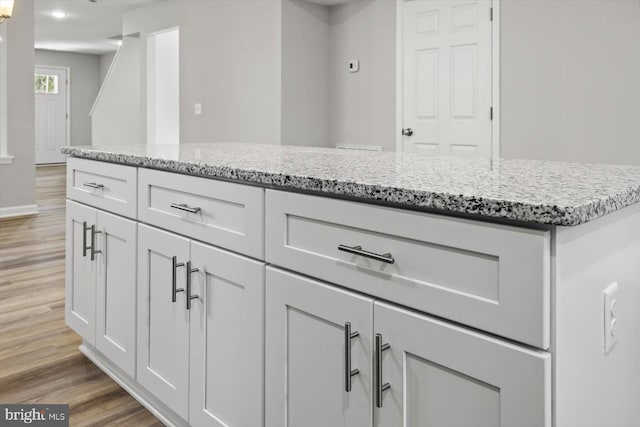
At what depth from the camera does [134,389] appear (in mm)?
1856

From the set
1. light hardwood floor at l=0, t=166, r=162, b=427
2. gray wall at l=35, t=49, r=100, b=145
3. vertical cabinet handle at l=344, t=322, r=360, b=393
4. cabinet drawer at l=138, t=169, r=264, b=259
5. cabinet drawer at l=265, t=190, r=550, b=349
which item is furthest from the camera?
gray wall at l=35, t=49, r=100, b=145

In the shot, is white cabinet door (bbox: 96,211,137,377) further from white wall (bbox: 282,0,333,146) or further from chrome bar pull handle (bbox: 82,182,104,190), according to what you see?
white wall (bbox: 282,0,333,146)

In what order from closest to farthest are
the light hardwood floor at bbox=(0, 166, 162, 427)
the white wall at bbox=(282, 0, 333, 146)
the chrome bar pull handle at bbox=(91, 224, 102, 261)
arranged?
the light hardwood floor at bbox=(0, 166, 162, 427)
the chrome bar pull handle at bbox=(91, 224, 102, 261)
the white wall at bbox=(282, 0, 333, 146)

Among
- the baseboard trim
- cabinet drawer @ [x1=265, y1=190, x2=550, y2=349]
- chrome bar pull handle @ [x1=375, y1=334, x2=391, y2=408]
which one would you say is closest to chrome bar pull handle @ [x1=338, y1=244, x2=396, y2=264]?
cabinet drawer @ [x1=265, y1=190, x2=550, y2=349]

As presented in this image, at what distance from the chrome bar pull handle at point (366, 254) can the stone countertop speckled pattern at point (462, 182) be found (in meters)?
0.09

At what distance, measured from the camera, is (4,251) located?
12.8 ft

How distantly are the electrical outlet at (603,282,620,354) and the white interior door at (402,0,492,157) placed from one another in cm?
347

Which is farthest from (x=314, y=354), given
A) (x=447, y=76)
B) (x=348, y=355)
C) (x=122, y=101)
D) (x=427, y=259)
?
(x=122, y=101)

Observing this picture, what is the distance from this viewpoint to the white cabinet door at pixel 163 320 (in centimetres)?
150

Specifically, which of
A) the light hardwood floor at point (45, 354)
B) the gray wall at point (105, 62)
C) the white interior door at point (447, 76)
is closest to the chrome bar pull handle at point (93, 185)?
the light hardwood floor at point (45, 354)

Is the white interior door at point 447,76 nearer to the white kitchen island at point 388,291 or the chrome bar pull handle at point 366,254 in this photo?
the white kitchen island at point 388,291

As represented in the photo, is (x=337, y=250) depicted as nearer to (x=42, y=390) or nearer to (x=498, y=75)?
(x=42, y=390)

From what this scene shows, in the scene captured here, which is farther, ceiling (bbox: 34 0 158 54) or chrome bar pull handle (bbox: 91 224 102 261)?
ceiling (bbox: 34 0 158 54)

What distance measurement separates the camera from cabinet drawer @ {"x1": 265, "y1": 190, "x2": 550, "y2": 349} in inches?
29.8
